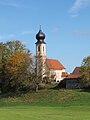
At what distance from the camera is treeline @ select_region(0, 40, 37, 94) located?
84.7m

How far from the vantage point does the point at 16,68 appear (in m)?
87.4

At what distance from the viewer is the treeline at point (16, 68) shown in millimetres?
84688

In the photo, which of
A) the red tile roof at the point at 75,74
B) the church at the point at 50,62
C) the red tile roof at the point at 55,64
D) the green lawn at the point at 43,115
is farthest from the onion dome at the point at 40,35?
the green lawn at the point at 43,115

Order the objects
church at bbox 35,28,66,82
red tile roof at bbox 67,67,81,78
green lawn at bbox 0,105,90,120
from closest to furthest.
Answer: green lawn at bbox 0,105,90,120 < red tile roof at bbox 67,67,81,78 < church at bbox 35,28,66,82

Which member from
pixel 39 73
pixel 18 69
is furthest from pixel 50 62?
pixel 39 73

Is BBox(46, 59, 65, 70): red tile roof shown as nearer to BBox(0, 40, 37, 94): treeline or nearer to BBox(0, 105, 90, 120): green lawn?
BBox(0, 40, 37, 94): treeline

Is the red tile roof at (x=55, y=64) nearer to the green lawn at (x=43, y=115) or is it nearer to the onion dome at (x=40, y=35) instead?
the onion dome at (x=40, y=35)

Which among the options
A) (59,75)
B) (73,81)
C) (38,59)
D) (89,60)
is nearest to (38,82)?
(38,59)

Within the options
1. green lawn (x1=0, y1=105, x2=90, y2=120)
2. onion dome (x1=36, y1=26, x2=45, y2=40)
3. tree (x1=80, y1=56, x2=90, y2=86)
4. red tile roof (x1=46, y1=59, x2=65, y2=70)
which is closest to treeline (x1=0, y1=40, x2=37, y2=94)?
tree (x1=80, y1=56, x2=90, y2=86)

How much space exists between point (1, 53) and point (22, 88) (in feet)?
38.6

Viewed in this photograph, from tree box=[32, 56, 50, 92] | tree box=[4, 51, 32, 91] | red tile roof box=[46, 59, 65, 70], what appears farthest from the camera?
red tile roof box=[46, 59, 65, 70]

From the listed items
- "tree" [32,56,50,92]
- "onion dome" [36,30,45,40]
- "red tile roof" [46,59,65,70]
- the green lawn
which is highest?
"onion dome" [36,30,45,40]

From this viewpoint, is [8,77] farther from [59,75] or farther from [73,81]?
[59,75]

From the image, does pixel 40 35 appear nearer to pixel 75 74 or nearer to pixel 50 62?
pixel 50 62
